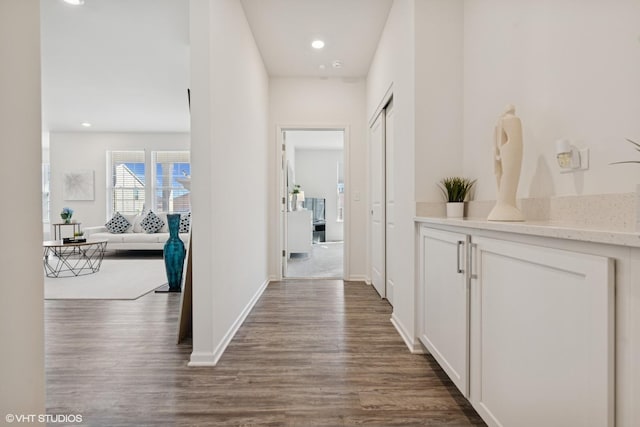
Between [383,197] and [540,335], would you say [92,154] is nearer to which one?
[383,197]

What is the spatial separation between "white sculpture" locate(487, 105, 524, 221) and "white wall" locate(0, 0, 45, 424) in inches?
66.2

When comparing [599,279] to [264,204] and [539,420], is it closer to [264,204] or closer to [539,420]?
[539,420]

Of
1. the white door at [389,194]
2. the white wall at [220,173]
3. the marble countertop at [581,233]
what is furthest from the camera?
the white door at [389,194]

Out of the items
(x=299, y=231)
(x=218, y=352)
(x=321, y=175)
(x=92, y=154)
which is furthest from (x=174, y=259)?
(x=321, y=175)

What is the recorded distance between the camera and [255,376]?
176 centimetres

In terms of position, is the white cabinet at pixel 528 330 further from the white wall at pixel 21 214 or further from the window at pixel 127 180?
the window at pixel 127 180

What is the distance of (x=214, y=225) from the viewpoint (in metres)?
1.97

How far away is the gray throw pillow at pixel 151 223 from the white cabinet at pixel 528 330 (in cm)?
625

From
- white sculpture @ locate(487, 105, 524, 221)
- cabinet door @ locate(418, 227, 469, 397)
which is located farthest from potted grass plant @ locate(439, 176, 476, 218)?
white sculpture @ locate(487, 105, 524, 221)

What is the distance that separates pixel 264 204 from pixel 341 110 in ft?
5.30

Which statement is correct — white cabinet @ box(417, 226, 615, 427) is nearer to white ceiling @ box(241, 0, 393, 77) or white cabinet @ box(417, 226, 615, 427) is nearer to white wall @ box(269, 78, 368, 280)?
white ceiling @ box(241, 0, 393, 77)

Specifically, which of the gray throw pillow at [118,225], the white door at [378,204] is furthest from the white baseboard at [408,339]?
the gray throw pillow at [118,225]

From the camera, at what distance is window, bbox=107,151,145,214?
7414 millimetres

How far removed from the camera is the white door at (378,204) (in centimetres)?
336
